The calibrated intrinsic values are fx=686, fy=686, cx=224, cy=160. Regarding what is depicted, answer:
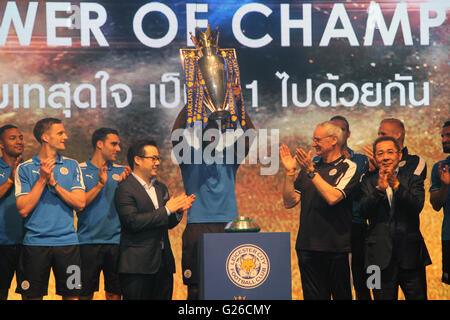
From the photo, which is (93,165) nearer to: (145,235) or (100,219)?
(100,219)

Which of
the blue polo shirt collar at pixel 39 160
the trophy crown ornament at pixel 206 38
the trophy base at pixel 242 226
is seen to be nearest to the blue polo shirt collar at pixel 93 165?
the blue polo shirt collar at pixel 39 160

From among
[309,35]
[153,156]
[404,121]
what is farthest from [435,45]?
[153,156]

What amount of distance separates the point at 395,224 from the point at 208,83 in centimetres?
189

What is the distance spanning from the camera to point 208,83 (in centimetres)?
557

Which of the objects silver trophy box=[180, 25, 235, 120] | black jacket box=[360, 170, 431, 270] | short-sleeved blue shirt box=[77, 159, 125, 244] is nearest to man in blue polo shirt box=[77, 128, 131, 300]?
short-sleeved blue shirt box=[77, 159, 125, 244]

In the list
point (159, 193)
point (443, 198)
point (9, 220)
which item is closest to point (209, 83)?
point (159, 193)

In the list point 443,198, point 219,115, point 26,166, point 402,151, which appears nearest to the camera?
point 219,115

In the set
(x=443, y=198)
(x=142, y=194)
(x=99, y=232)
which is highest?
(x=142, y=194)

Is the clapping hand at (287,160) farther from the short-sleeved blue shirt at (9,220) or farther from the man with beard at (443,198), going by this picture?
the short-sleeved blue shirt at (9,220)

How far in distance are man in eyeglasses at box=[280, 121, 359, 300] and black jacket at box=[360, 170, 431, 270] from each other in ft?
0.59

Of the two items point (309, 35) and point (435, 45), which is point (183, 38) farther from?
point (435, 45)

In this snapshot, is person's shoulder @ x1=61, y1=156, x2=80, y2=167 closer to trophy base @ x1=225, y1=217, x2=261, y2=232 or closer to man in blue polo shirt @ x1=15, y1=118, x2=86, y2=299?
man in blue polo shirt @ x1=15, y1=118, x2=86, y2=299

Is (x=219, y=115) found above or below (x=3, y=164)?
above

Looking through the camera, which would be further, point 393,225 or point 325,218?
point 393,225
